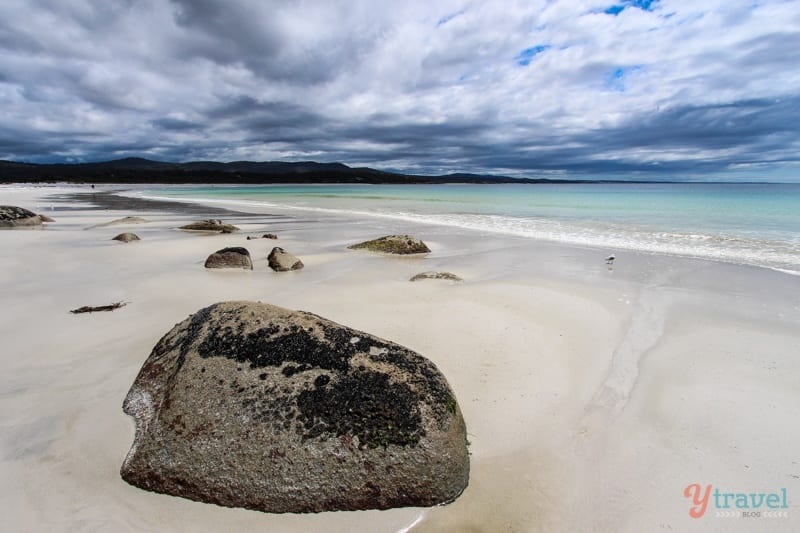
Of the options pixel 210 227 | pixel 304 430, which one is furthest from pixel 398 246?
pixel 304 430

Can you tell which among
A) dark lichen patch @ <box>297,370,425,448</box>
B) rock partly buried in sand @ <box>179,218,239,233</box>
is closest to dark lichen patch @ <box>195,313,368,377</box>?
dark lichen patch @ <box>297,370,425,448</box>

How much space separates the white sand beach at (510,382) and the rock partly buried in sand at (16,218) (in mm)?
9791

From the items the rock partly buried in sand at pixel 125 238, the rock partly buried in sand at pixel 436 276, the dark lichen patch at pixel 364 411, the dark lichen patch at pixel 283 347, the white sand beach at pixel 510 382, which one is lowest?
the white sand beach at pixel 510 382

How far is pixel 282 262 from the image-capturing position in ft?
30.5

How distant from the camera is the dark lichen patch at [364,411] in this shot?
9.06 ft

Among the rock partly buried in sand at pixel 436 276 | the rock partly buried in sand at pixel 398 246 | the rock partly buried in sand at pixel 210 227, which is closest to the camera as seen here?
the rock partly buried in sand at pixel 436 276

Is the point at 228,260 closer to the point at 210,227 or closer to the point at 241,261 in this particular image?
the point at 241,261

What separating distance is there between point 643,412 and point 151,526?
13.2ft

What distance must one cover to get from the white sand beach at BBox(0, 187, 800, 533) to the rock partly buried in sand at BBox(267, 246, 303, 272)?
0.35 metres

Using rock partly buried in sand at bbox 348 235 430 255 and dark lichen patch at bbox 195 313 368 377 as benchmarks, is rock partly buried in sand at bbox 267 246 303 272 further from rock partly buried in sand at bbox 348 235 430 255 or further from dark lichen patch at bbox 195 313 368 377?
dark lichen patch at bbox 195 313 368 377

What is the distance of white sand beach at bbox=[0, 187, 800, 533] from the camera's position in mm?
2727

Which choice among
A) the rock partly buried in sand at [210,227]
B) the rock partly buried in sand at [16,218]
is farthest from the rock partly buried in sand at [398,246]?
the rock partly buried in sand at [16,218]

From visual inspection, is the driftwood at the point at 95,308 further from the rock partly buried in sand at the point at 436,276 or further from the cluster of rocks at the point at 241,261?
the rock partly buried in sand at the point at 436,276

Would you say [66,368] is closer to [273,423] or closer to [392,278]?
[273,423]
